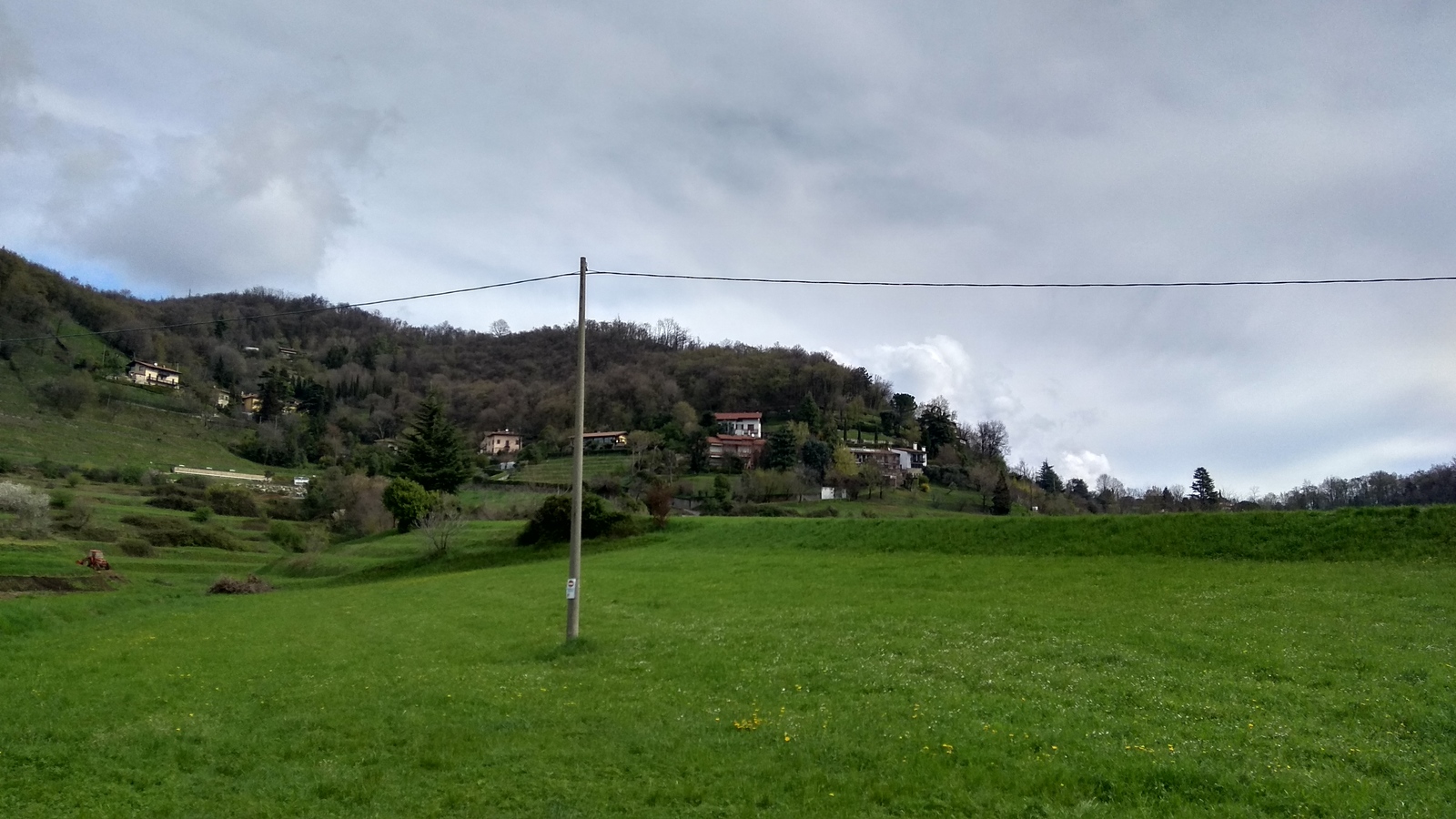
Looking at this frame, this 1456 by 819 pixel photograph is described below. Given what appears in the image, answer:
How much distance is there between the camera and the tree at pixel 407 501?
2277 inches

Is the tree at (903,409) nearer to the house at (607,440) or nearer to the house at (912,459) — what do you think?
the house at (912,459)

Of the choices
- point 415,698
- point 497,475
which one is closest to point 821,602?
point 415,698

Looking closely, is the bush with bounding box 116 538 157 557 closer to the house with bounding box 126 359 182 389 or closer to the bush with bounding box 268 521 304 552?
the bush with bounding box 268 521 304 552

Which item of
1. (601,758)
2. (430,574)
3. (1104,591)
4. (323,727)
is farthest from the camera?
(430,574)

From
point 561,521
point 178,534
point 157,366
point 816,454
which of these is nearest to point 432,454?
point 178,534

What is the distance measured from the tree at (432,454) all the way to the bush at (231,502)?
41.1 feet

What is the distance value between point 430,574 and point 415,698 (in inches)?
1272

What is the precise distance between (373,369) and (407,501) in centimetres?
9958

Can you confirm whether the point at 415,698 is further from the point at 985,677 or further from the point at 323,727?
the point at 985,677

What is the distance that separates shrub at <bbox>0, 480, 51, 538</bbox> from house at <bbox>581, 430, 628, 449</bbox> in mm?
70927

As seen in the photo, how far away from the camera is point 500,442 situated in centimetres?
12475

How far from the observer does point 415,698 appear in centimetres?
1273

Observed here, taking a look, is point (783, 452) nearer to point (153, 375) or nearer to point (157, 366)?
point (153, 375)

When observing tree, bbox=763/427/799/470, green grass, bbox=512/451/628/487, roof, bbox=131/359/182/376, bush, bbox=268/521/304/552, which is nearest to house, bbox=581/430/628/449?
green grass, bbox=512/451/628/487
